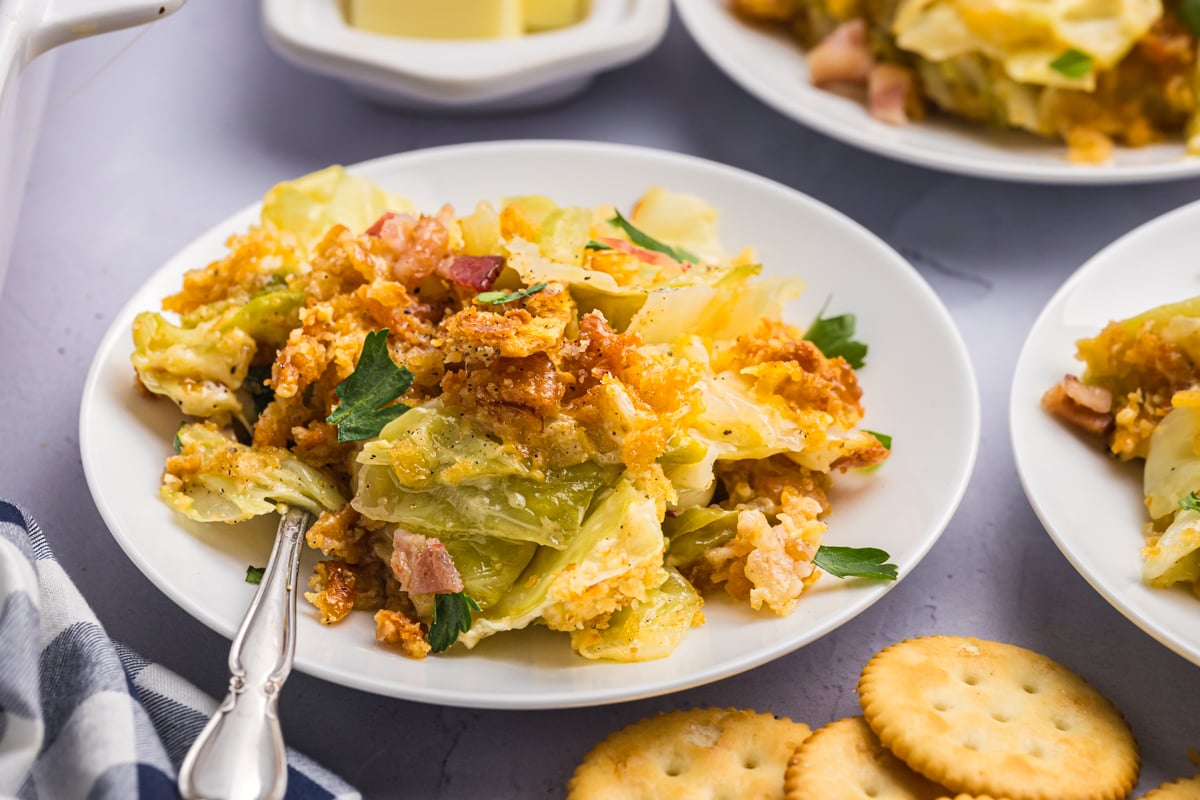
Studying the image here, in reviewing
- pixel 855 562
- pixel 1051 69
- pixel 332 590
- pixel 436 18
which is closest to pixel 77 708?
pixel 332 590

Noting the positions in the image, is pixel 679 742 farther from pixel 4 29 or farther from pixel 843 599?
pixel 4 29

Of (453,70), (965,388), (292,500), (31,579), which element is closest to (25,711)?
(31,579)

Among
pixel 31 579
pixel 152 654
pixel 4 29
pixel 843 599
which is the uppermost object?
pixel 4 29

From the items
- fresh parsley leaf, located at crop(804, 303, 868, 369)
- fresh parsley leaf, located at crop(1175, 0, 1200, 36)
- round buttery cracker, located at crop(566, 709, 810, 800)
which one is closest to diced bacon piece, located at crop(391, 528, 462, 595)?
round buttery cracker, located at crop(566, 709, 810, 800)

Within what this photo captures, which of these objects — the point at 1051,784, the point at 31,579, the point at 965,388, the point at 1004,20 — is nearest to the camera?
the point at 1051,784

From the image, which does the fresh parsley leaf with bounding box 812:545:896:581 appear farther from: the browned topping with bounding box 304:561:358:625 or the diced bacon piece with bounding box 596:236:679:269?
the browned topping with bounding box 304:561:358:625

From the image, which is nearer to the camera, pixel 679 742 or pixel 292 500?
pixel 679 742

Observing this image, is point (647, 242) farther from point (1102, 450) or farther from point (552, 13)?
point (552, 13)
